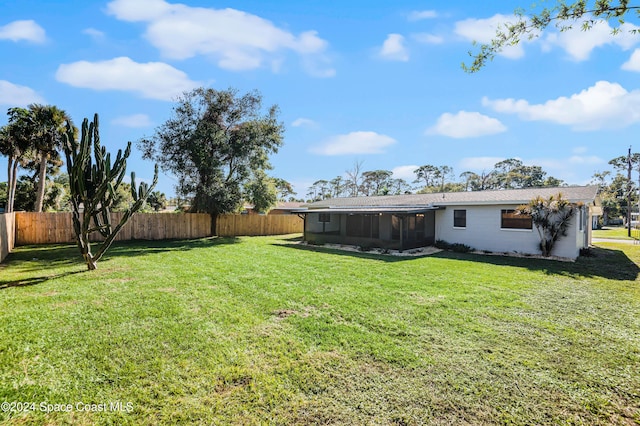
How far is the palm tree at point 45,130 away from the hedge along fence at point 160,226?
3.96 m

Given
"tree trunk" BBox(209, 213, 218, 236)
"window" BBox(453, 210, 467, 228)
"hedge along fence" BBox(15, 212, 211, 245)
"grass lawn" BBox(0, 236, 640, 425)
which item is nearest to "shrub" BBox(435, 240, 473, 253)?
"window" BBox(453, 210, 467, 228)

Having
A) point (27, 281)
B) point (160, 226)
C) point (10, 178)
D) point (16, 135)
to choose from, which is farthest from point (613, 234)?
point (10, 178)

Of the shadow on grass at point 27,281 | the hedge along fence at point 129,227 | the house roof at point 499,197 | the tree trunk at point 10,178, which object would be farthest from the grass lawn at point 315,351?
the tree trunk at point 10,178

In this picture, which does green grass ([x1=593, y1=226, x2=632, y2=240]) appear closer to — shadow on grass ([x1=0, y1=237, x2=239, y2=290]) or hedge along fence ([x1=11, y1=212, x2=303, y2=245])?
hedge along fence ([x1=11, y1=212, x2=303, y2=245])

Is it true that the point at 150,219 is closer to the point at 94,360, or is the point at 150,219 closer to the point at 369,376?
the point at 94,360

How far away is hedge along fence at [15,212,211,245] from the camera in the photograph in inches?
553

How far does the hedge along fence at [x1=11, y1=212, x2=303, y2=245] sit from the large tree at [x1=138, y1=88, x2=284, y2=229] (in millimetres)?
1409

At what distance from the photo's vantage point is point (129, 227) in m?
16.4

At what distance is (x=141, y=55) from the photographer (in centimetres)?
1071

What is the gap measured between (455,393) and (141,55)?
13.1m

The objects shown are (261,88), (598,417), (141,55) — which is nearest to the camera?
(598,417)

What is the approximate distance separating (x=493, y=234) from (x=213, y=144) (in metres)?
15.3

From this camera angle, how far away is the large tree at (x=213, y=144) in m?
17.4

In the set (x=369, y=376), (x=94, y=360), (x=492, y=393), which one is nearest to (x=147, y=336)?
(x=94, y=360)
